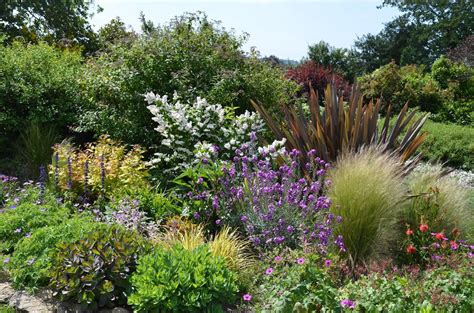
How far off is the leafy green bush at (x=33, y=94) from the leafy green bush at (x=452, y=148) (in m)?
6.28

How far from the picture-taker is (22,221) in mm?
4652

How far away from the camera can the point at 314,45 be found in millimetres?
21875

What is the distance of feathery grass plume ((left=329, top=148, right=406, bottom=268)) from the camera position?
4.26m

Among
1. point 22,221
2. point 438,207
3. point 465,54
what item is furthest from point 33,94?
point 465,54

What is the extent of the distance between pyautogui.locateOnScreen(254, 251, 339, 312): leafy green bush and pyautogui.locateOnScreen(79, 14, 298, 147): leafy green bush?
4077 millimetres

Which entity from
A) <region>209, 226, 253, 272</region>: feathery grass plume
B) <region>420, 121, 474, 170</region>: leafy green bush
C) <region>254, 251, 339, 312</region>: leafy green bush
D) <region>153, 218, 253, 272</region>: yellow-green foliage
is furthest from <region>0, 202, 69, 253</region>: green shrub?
<region>420, 121, 474, 170</region>: leafy green bush

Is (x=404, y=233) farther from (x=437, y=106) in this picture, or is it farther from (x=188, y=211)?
(x=437, y=106)

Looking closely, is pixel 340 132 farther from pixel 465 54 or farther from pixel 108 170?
pixel 465 54

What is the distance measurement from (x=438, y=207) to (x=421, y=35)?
A: 26276 mm

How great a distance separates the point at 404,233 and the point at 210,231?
188 centimetres

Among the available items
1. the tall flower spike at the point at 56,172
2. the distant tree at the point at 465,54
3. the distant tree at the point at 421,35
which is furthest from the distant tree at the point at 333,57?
the tall flower spike at the point at 56,172

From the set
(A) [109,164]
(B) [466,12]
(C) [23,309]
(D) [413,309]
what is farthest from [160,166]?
(B) [466,12]

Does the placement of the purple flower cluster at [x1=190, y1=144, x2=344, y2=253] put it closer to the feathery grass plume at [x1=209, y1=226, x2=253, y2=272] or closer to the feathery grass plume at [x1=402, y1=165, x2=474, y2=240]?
the feathery grass plume at [x1=209, y1=226, x2=253, y2=272]

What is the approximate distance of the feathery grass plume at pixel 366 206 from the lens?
426 centimetres
